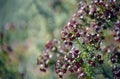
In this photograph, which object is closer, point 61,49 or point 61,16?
point 61,49

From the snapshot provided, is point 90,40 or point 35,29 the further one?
point 35,29

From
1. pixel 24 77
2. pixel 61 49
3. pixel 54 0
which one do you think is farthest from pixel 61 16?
pixel 61 49

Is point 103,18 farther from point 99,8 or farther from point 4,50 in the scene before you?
point 4,50

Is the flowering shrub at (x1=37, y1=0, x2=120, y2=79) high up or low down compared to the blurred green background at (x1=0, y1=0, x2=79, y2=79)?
down

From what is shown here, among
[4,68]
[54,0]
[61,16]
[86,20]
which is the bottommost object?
[86,20]

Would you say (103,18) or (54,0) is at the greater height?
(54,0)

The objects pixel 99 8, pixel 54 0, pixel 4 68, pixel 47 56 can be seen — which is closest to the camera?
pixel 99 8

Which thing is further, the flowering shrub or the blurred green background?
the blurred green background

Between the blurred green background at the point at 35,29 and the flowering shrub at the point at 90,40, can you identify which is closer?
the flowering shrub at the point at 90,40

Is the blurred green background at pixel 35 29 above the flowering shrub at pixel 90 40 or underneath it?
above

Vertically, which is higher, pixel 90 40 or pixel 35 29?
pixel 35 29

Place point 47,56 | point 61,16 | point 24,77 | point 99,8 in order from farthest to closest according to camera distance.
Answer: point 61,16, point 24,77, point 47,56, point 99,8
